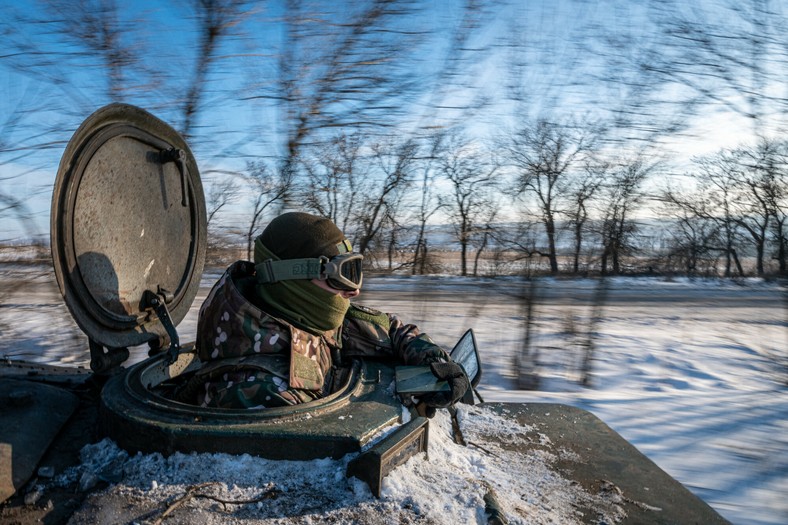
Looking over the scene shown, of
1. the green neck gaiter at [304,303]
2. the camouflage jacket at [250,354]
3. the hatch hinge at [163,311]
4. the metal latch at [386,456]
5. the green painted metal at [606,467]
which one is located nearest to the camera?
the metal latch at [386,456]

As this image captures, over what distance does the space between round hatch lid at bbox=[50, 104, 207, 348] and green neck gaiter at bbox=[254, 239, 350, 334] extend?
65 centimetres

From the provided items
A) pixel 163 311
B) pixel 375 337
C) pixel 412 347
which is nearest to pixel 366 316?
pixel 375 337

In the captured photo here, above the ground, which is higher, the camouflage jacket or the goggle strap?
the goggle strap

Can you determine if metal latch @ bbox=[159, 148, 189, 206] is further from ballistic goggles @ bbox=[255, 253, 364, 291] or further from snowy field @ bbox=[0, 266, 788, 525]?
snowy field @ bbox=[0, 266, 788, 525]

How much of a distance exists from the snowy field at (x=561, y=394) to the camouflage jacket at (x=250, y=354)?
14.3 inches

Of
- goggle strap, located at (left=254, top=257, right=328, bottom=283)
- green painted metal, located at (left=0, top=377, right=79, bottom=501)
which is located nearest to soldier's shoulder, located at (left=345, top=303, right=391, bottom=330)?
goggle strap, located at (left=254, top=257, right=328, bottom=283)

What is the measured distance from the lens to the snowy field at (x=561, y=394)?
5.24 ft

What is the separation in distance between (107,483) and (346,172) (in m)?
4.13

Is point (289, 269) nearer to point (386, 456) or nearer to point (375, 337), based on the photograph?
point (375, 337)

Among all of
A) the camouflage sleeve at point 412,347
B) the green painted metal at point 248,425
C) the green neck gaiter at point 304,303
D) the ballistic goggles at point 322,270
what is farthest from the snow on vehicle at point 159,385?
the ballistic goggles at point 322,270

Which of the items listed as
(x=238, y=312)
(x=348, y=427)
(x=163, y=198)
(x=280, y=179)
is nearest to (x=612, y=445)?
(x=348, y=427)

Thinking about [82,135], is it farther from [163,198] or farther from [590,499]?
[590,499]

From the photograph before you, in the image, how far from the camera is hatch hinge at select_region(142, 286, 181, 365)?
2.57 meters

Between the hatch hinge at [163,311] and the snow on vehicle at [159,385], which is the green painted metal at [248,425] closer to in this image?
the snow on vehicle at [159,385]
